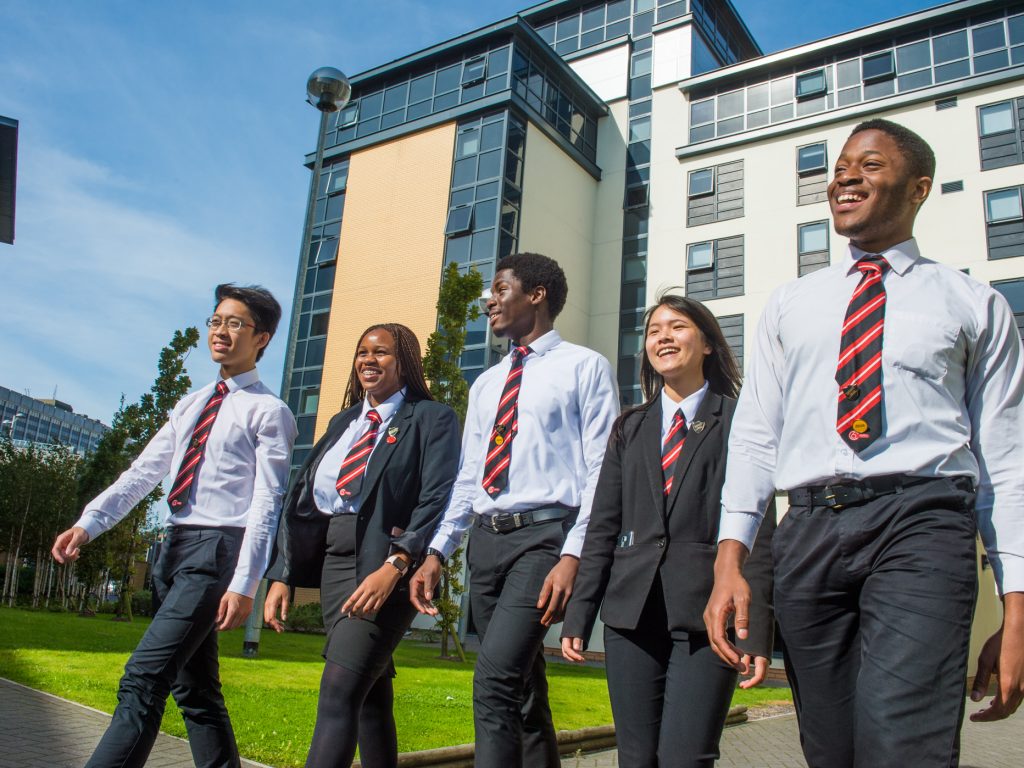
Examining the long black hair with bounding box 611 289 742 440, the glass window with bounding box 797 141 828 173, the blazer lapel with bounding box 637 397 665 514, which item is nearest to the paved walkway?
the blazer lapel with bounding box 637 397 665 514

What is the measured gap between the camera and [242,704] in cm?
846

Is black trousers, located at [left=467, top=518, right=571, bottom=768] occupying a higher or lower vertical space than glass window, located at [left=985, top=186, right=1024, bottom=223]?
lower

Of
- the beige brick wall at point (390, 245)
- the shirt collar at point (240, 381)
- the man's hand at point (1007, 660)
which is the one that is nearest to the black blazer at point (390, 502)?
the shirt collar at point (240, 381)

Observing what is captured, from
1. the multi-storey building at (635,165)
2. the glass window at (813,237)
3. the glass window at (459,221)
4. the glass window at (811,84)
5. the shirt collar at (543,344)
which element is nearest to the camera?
the shirt collar at (543,344)

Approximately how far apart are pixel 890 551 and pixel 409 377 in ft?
9.88

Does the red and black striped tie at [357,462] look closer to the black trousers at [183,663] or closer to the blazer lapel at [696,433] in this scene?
the black trousers at [183,663]

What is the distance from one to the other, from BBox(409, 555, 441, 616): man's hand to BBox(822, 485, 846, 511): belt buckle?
207cm

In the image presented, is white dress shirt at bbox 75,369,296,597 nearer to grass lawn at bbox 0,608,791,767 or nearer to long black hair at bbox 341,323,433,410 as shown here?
long black hair at bbox 341,323,433,410

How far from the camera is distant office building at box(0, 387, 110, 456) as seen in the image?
168 metres

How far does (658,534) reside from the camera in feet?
11.5

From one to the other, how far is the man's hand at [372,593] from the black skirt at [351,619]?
10 cm

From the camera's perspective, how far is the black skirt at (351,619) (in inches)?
156

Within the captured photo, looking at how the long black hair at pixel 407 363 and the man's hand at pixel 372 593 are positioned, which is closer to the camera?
the man's hand at pixel 372 593

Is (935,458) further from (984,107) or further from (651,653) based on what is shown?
(984,107)
